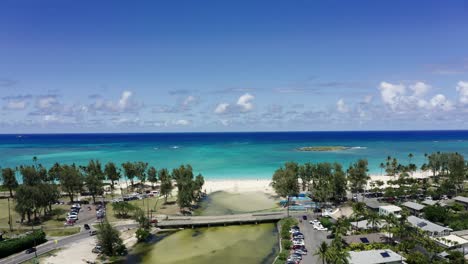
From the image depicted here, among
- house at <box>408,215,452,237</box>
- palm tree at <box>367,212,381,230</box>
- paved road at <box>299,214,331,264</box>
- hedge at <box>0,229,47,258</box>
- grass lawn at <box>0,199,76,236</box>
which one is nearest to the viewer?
paved road at <box>299,214,331,264</box>

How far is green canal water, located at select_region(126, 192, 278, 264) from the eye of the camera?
172 feet

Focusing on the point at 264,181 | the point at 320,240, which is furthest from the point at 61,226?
the point at 264,181

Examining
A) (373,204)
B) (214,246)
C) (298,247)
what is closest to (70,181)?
(214,246)

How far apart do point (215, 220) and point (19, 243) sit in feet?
122

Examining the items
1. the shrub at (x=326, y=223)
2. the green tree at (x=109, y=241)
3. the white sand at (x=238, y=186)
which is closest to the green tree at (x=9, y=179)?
the green tree at (x=109, y=241)

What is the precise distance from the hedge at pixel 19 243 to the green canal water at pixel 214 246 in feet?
57.5

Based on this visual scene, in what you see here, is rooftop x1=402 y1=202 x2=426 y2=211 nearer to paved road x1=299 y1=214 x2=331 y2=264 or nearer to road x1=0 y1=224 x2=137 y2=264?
paved road x1=299 y1=214 x2=331 y2=264

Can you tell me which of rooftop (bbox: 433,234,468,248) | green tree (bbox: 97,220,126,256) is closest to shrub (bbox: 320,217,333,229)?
rooftop (bbox: 433,234,468,248)

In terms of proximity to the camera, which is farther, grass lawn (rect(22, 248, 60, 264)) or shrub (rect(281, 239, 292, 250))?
shrub (rect(281, 239, 292, 250))

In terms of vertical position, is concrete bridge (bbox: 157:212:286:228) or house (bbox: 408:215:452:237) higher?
house (bbox: 408:215:452:237)

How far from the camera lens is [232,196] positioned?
9731 centimetres

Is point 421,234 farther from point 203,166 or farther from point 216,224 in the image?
point 203,166

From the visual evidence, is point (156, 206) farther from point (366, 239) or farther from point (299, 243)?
point (366, 239)

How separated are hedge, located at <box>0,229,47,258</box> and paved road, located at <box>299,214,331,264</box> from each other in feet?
153
